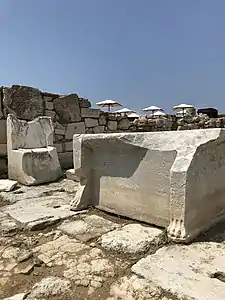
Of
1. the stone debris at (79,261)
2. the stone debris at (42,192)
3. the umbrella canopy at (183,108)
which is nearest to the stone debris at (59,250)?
the stone debris at (79,261)

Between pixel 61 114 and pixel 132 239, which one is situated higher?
pixel 61 114

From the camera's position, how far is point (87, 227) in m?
2.39

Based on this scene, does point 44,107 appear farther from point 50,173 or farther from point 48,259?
point 48,259

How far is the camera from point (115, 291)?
4.91 feet

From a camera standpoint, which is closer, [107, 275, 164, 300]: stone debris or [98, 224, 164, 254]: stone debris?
[107, 275, 164, 300]: stone debris

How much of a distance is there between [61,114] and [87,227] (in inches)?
137

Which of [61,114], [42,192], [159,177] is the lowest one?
[42,192]

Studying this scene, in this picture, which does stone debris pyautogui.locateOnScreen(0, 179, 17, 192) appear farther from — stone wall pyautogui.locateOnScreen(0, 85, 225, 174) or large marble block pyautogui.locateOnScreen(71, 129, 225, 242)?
large marble block pyautogui.locateOnScreen(71, 129, 225, 242)

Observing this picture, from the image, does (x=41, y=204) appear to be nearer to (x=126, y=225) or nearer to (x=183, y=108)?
(x=126, y=225)

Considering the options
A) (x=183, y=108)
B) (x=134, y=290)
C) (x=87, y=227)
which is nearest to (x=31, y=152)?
(x=87, y=227)

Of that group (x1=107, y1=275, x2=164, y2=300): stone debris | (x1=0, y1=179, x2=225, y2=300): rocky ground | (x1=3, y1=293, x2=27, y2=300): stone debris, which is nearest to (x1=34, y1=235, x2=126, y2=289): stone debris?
(x1=0, y1=179, x2=225, y2=300): rocky ground

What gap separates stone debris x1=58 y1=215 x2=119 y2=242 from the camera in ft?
7.33

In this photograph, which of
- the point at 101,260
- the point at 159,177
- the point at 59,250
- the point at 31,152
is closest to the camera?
the point at 101,260

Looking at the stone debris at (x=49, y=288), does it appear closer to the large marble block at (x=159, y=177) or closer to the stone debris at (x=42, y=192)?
the large marble block at (x=159, y=177)
